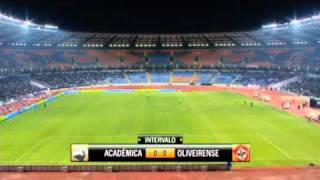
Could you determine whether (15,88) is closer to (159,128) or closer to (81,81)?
(81,81)

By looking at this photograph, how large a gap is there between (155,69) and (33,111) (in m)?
71.4

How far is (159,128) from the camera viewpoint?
4331 centimetres

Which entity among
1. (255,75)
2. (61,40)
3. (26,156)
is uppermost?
(61,40)

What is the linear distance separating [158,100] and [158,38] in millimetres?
60206

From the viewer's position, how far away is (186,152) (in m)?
25.5

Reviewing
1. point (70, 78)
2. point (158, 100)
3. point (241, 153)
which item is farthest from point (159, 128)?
point (70, 78)

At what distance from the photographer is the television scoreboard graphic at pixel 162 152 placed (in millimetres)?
25359

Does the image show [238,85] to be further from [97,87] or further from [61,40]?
[61,40]

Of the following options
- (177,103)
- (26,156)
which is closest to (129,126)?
(26,156)

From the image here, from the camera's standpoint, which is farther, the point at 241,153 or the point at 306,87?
the point at 306,87

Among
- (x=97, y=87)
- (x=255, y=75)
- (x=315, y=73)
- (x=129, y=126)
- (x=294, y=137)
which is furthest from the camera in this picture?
(x=255, y=75)

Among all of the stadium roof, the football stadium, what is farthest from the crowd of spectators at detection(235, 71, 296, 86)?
the stadium roof

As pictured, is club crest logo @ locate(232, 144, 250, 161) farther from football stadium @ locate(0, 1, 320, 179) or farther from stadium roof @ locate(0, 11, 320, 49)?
stadium roof @ locate(0, 11, 320, 49)

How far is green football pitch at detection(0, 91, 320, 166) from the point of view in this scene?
108ft
